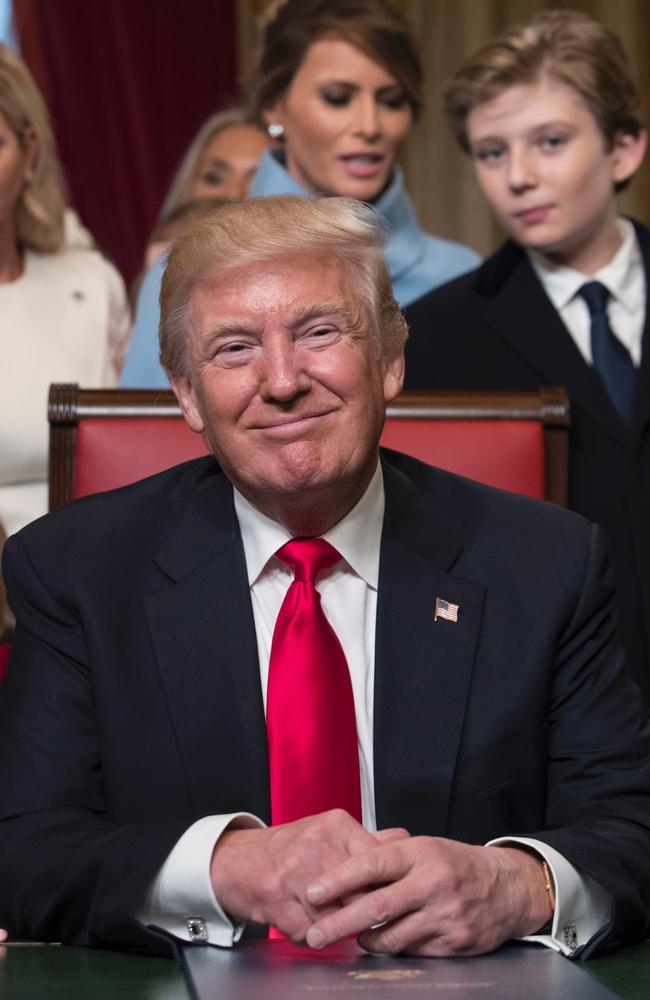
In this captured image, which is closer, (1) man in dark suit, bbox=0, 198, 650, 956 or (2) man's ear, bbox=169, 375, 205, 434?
(1) man in dark suit, bbox=0, 198, 650, 956

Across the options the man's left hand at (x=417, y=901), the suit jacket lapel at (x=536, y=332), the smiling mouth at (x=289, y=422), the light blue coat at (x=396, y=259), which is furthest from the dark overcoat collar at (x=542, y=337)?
the man's left hand at (x=417, y=901)

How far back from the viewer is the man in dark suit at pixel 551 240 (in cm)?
272

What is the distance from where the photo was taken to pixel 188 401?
1.83 meters

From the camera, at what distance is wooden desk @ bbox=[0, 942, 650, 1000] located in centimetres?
125

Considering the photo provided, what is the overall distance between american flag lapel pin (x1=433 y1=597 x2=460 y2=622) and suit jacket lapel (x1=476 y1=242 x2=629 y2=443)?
91cm

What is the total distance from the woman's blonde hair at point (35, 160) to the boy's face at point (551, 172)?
0.90 meters

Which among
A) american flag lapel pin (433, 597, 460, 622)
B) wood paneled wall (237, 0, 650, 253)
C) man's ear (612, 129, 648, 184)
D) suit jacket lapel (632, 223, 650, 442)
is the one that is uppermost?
wood paneled wall (237, 0, 650, 253)

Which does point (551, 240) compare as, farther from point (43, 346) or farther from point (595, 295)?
point (43, 346)

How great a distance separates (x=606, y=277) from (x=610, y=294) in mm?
31

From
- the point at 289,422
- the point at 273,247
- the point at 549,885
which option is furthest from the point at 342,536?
the point at 549,885

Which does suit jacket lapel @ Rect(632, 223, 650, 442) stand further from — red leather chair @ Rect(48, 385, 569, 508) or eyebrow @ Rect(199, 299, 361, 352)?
eyebrow @ Rect(199, 299, 361, 352)

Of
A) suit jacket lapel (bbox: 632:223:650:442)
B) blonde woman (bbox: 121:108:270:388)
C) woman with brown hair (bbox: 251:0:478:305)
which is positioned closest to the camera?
suit jacket lapel (bbox: 632:223:650:442)

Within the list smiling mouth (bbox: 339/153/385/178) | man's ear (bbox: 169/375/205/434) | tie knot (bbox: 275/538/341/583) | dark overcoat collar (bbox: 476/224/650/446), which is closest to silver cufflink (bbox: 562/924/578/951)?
tie knot (bbox: 275/538/341/583)

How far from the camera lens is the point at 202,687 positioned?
172cm
